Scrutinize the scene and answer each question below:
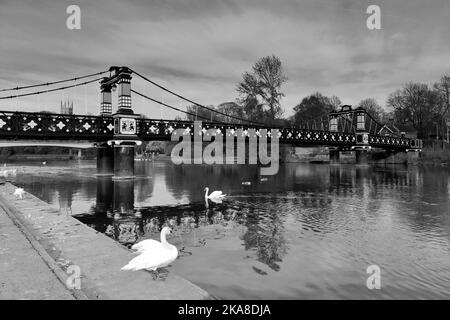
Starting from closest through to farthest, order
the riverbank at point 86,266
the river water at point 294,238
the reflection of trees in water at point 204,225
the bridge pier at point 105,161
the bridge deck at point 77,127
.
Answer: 1. the riverbank at point 86,266
2. the river water at point 294,238
3. the reflection of trees in water at point 204,225
4. the bridge deck at point 77,127
5. the bridge pier at point 105,161

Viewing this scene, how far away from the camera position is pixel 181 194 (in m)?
26.8

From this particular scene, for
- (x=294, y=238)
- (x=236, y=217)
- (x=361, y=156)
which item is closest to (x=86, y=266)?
(x=294, y=238)

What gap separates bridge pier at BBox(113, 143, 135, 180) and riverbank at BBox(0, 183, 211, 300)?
2386 centimetres

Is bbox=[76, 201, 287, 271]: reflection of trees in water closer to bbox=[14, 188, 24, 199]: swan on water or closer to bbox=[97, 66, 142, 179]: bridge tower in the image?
bbox=[14, 188, 24, 199]: swan on water

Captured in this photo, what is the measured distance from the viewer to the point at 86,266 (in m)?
7.85

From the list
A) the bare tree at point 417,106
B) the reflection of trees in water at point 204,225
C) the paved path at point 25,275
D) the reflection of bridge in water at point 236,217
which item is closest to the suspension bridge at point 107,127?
the reflection of bridge in water at point 236,217

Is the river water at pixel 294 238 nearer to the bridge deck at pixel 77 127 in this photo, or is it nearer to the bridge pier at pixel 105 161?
the bridge deck at pixel 77 127

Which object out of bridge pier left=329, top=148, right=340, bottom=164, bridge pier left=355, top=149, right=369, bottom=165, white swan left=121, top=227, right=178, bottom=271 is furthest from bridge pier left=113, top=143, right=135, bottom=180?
bridge pier left=329, top=148, right=340, bottom=164

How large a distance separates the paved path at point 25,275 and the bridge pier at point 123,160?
27.2m

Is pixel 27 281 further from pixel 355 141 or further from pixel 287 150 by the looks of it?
pixel 287 150

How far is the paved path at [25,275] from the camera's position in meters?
6.17

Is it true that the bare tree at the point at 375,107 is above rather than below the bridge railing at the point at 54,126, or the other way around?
above

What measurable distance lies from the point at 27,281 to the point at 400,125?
324ft

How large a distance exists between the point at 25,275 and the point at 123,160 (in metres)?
31.0
